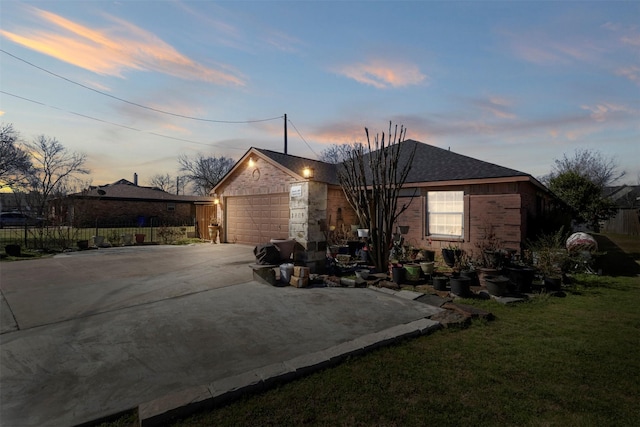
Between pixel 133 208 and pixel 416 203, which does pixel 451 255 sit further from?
pixel 133 208

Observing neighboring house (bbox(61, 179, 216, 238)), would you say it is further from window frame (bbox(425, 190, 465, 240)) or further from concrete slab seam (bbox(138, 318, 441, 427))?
concrete slab seam (bbox(138, 318, 441, 427))

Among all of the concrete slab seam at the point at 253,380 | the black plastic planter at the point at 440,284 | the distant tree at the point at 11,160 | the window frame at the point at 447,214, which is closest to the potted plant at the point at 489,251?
the window frame at the point at 447,214

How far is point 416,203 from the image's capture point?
11.9 m

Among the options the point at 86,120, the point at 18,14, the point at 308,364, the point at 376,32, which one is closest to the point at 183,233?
the point at 86,120

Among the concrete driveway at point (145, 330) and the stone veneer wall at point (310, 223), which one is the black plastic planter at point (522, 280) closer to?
the concrete driveway at point (145, 330)

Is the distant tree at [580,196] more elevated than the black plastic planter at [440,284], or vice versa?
the distant tree at [580,196]

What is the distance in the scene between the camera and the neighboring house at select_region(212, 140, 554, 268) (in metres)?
9.53

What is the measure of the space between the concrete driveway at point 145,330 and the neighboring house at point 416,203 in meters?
2.92

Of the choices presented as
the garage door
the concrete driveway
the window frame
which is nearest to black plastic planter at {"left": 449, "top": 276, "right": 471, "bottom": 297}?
the concrete driveway

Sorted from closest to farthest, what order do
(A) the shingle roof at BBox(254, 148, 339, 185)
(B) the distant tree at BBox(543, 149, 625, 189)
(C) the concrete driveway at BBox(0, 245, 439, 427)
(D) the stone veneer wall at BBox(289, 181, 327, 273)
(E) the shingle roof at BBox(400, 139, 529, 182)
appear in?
(C) the concrete driveway at BBox(0, 245, 439, 427)
(D) the stone veneer wall at BBox(289, 181, 327, 273)
(E) the shingle roof at BBox(400, 139, 529, 182)
(A) the shingle roof at BBox(254, 148, 339, 185)
(B) the distant tree at BBox(543, 149, 625, 189)

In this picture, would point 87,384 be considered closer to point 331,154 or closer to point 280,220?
point 280,220

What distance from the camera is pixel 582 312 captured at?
18.1 ft

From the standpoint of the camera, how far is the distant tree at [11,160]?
71.5 ft

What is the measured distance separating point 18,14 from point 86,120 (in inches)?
485
